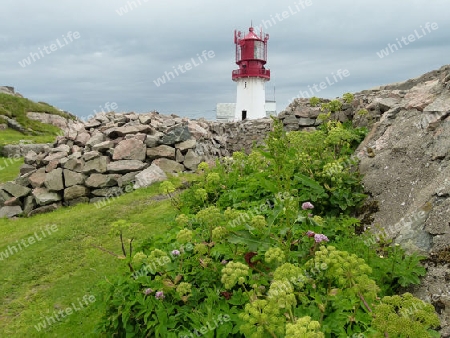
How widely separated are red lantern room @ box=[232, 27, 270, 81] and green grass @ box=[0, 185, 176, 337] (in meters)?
24.1

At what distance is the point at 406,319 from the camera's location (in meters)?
2.62

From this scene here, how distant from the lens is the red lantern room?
35.9 meters

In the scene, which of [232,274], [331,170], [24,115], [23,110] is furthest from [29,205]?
[23,110]

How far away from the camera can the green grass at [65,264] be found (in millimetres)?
7262

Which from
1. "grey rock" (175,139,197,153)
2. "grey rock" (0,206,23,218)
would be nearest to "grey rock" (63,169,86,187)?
"grey rock" (0,206,23,218)

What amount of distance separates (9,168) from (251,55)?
2147 cm

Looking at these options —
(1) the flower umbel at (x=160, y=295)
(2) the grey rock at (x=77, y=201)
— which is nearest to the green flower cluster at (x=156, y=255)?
(1) the flower umbel at (x=160, y=295)

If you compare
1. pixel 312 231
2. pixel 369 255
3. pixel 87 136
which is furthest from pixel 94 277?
pixel 87 136

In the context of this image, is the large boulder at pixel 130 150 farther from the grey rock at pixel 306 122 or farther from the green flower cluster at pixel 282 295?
the green flower cluster at pixel 282 295

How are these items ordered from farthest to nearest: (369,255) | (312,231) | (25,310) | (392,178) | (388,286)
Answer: (25,310) → (392,178) → (312,231) → (369,255) → (388,286)

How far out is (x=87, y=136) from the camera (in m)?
20.0

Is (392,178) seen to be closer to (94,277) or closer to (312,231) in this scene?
(312,231)

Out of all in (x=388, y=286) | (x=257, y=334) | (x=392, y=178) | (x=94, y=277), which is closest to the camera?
(x=257, y=334)

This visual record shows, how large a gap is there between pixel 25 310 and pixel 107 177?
9012 mm
